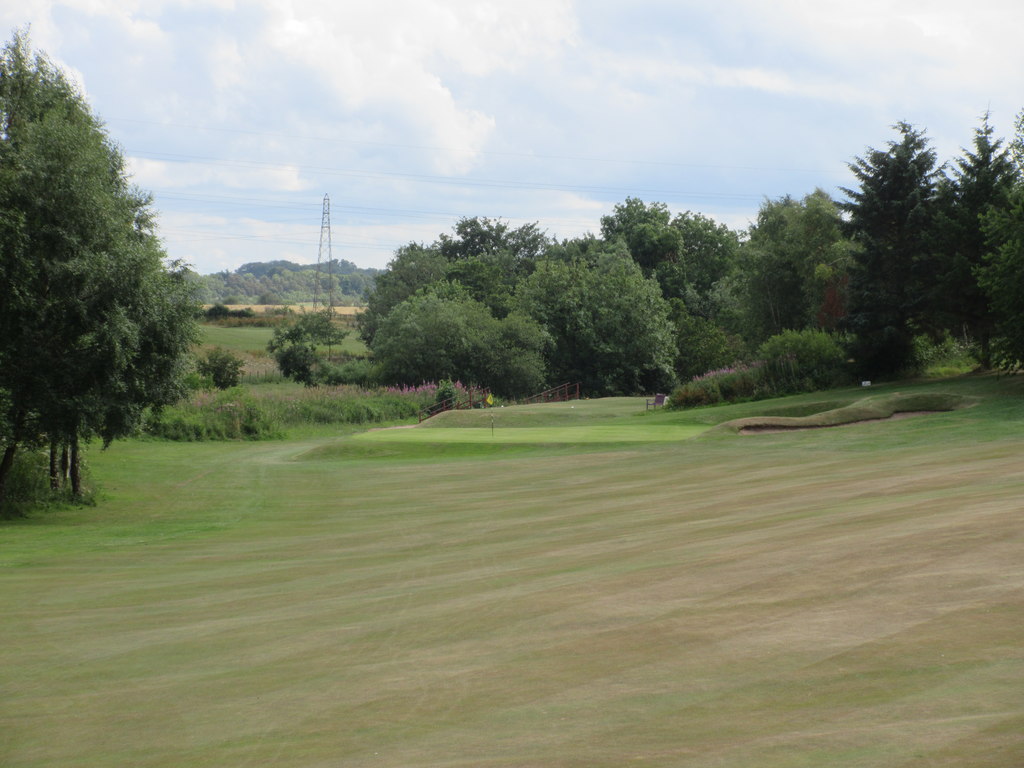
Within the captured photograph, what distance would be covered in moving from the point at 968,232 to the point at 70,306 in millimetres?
35289

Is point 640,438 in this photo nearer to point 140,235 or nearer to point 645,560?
point 140,235

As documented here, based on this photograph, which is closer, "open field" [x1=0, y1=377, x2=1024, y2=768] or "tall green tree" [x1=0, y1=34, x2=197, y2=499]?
"open field" [x1=0, y1=377, x2=1024, y2=768]

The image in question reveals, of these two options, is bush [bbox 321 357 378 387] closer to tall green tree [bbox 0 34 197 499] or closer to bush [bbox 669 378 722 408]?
bush [bbox 669 378 722 408]

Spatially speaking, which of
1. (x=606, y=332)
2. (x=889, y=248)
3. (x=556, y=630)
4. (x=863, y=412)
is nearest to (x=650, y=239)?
(x=606, y=332)

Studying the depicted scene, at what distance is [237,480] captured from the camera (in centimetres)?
2845

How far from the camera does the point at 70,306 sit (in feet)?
73.4

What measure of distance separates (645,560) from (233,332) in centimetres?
9634

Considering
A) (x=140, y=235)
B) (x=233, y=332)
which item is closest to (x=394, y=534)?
(x=140, y=235)

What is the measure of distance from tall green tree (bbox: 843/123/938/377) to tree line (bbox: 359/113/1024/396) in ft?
0.23

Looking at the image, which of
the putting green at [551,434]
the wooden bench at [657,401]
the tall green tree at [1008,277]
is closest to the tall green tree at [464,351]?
the wooden bench at [657,401]

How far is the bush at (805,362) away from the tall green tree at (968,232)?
5314 millimetres

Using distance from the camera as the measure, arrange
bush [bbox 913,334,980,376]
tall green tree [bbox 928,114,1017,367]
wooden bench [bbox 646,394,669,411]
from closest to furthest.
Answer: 1. tall green tree [bbox 928,114,1017,367]
2. bush [bbox 913,334,980,376]
3. wooden bench [bbox 646,394,669,411]

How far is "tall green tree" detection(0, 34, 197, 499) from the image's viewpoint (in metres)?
22.2

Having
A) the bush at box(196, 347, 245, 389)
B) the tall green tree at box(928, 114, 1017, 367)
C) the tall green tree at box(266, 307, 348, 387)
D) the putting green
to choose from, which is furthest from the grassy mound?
the tall green tree at box(266, 307, 348, 387)
